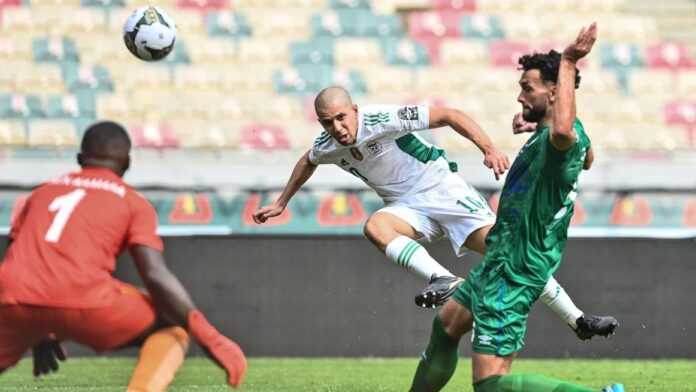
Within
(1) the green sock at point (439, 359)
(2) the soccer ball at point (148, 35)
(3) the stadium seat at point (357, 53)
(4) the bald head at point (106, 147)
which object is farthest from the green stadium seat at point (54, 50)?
(4) the bald head at point (106, 147)

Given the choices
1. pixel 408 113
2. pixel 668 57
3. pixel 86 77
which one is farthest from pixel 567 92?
pixel 668 57

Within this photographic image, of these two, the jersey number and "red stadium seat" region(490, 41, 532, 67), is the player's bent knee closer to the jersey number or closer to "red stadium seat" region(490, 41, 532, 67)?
the jersey number

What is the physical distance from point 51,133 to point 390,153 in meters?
10.2

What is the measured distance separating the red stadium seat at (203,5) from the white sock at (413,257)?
40.6ft

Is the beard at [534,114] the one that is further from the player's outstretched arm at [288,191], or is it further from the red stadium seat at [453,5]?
the red stadium seat at [453,5]

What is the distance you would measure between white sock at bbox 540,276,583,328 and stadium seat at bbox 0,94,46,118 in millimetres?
11580

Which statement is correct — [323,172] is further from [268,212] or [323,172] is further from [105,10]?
[268,212]

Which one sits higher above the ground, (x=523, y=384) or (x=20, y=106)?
(x=523, y=384)

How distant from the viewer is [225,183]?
55.9ft

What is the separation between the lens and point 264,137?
18.8 meters

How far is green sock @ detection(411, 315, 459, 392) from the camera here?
6.92 meters

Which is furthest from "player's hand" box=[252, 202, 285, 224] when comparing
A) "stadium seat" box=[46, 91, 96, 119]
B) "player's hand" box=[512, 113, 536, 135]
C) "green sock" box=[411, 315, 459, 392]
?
"stadium seat" box=[46, 91, 96, 119]

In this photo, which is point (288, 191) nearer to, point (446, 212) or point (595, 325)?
point (446, 212)

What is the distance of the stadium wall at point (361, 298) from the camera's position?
42.0 ft
